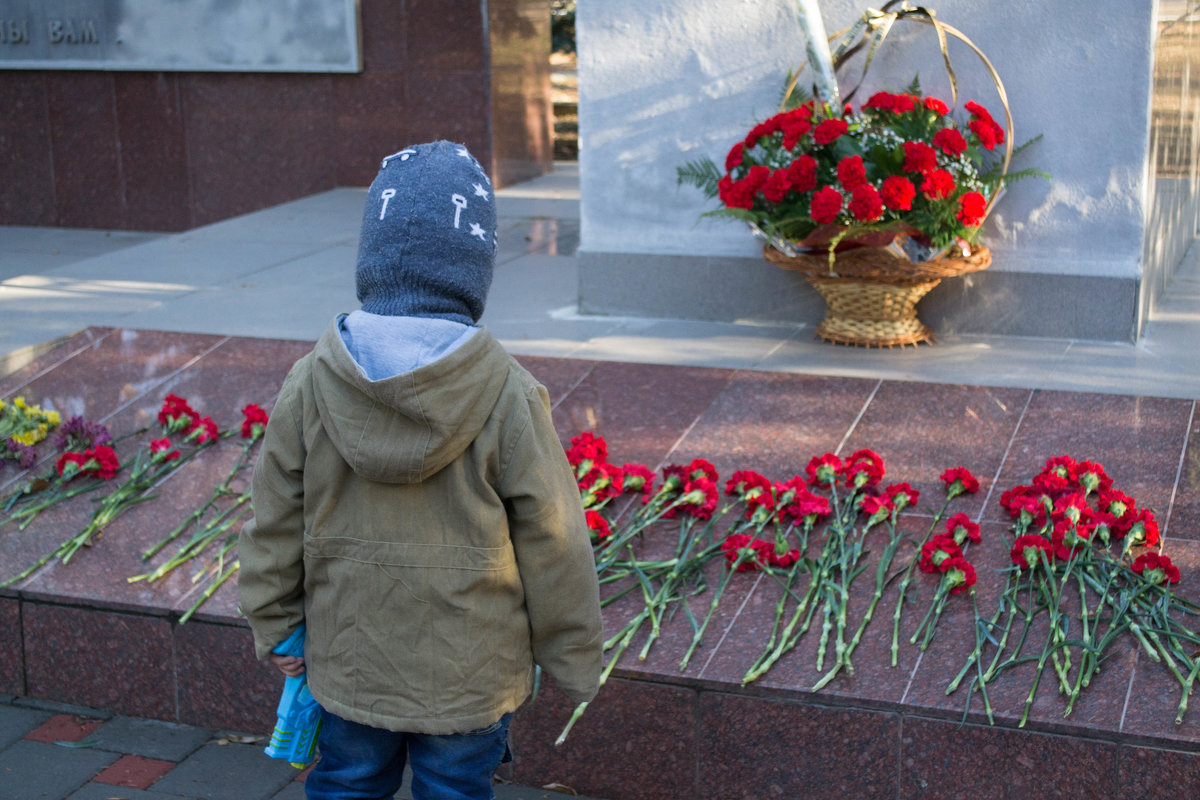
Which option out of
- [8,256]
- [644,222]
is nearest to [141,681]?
[644,222]

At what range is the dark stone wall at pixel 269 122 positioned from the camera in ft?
30.3

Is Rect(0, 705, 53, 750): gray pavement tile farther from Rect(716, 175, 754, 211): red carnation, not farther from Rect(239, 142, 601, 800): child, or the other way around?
Rect(716, 175, 754, 211): red carnation

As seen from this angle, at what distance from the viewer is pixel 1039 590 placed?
3.03m

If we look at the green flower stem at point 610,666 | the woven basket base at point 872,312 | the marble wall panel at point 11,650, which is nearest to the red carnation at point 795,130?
the woven basket base at point 872,312

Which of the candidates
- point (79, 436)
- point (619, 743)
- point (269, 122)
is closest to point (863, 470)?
point (619, 743)

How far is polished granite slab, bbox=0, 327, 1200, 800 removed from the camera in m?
2.69

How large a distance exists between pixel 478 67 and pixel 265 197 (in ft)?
6.58

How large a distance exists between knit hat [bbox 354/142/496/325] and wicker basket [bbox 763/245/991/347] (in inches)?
→ 108

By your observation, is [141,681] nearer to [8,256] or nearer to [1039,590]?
[1039,590]

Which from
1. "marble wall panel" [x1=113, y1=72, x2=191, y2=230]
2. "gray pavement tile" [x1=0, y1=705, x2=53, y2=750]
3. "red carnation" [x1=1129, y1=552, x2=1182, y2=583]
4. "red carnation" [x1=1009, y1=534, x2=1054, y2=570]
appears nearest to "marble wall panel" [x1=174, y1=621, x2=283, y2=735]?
"gray pavement tile" [x1=0, y1=705, x2=53, y2=750]

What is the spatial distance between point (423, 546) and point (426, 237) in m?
0.49

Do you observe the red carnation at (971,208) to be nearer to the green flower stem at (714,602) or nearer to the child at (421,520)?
the green flower stem at (714,602)

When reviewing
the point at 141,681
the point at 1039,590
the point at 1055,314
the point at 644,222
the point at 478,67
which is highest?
the point at 478,67

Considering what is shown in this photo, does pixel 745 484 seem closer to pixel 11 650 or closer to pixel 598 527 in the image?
pixel 598 527
